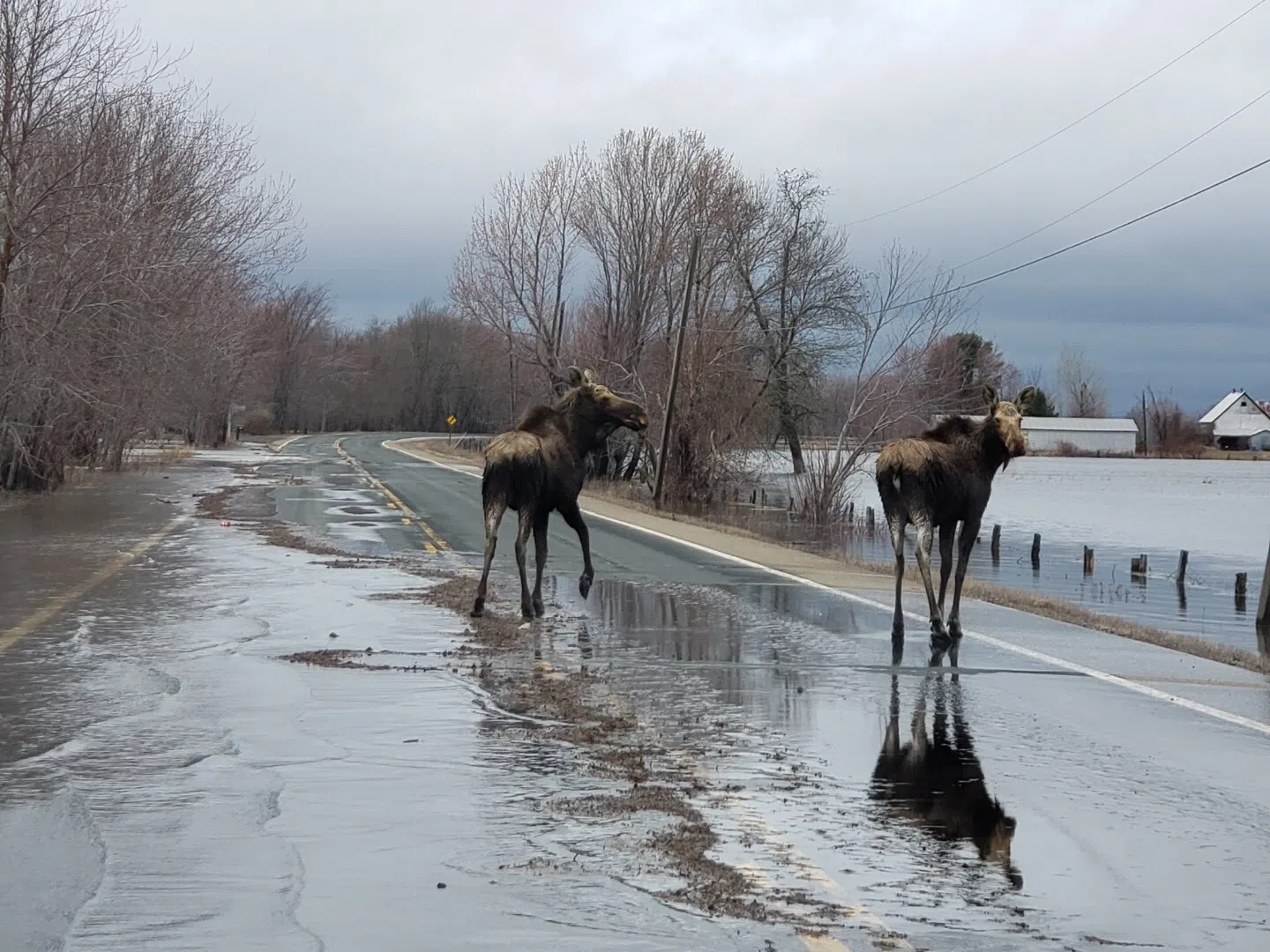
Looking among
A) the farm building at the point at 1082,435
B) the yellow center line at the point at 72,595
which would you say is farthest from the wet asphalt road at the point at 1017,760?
the farm building at the point at 1082,435

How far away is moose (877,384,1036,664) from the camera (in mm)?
14430

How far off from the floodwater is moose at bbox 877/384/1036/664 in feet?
15.4

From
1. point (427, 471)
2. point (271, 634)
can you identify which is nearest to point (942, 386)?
point (427, 471)

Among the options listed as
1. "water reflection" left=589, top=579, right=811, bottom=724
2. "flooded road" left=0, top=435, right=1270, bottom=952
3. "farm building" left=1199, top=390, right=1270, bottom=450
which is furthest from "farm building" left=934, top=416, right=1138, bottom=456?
"flooded road" left=0, top=435, right=1270, bottom=952

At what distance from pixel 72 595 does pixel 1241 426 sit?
17242 centimetres

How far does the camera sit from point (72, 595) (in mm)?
16844

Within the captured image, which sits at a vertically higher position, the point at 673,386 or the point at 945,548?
the point at 673,386

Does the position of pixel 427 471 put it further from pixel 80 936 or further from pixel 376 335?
pixel 376 335

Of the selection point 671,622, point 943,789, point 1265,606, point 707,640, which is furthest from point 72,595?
point 1265,606

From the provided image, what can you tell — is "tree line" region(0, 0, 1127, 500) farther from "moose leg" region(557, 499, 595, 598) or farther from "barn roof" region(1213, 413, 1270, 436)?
"barn roof" region(1213, 413, 1270, 436)

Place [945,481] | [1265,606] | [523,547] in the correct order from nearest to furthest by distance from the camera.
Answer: [945,481], [523,547], [1265,606]

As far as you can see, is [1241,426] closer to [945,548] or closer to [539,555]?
[945,548]

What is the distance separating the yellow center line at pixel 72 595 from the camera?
1377cm

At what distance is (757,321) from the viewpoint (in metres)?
61.5
